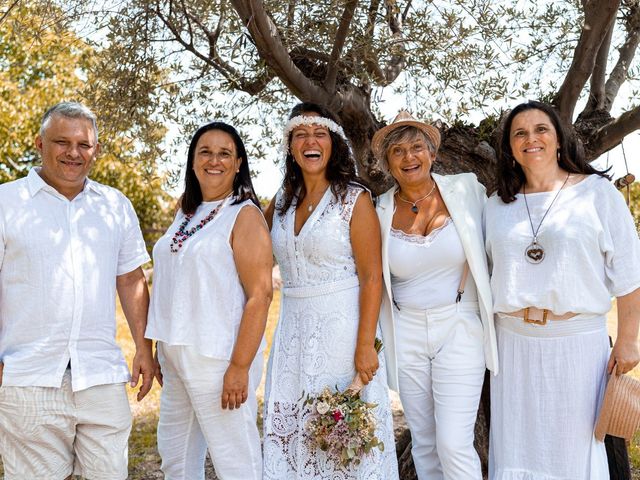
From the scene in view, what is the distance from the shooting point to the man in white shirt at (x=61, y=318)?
3.69 m

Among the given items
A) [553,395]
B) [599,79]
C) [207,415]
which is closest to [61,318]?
[207,415]

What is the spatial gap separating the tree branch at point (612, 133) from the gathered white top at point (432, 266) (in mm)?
1883

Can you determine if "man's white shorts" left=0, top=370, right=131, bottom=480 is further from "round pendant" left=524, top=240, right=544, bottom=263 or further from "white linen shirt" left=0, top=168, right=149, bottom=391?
"round pendant" left=524, top=240, right=544, bottom=263

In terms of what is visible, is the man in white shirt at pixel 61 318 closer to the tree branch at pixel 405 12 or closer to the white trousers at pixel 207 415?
the white trousers at pixel 207 415

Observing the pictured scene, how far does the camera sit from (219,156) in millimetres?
4160

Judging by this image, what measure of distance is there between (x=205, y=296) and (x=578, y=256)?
200 cm

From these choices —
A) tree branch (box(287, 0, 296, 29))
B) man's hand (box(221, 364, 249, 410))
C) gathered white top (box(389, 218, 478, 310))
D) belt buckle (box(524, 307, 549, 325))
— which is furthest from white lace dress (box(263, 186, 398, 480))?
tree branch (box(287, 0, 296, 29))

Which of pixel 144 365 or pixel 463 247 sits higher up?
pixel 463 247

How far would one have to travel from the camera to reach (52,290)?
12.2ft

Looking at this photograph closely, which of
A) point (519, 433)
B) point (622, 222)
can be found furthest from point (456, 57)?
point (519, 433)

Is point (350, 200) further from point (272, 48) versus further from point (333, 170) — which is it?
point (272, 48)

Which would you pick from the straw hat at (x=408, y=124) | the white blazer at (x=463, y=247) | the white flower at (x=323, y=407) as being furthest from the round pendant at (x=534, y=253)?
the white flower at (x=323, y=407)

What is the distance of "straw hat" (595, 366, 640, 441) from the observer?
3967 millimetres

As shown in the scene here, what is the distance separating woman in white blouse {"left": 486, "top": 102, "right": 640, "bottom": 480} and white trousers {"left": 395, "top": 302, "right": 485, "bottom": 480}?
20 centimetres
